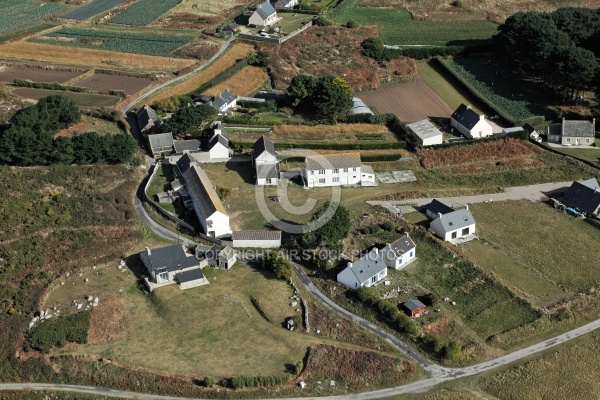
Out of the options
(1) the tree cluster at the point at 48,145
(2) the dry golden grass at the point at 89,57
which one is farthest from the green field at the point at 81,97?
(1) the tree cluster at the point at 48,145

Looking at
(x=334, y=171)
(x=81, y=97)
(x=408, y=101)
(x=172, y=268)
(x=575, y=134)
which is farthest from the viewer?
(x=408, y=101)

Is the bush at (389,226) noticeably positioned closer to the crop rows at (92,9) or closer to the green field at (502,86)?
the green field at (502,86)

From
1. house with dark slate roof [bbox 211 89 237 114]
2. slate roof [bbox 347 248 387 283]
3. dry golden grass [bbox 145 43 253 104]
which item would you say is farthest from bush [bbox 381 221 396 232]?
dry golden grass [bbox 145 43 253 104]

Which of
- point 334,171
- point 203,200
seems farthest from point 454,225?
point 203,200

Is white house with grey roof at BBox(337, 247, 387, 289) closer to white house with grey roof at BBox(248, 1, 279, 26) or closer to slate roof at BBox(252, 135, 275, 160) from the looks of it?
slate roof at BBox(252, 135, 275, 160)

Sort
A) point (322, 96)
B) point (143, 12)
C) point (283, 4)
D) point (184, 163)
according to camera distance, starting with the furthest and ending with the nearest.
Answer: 1. point (143, 12)
2. point (283, 4)
3. point (322, 96)
4. point (184, 163)

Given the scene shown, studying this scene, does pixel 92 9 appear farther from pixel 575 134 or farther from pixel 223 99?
pixel 575 134
